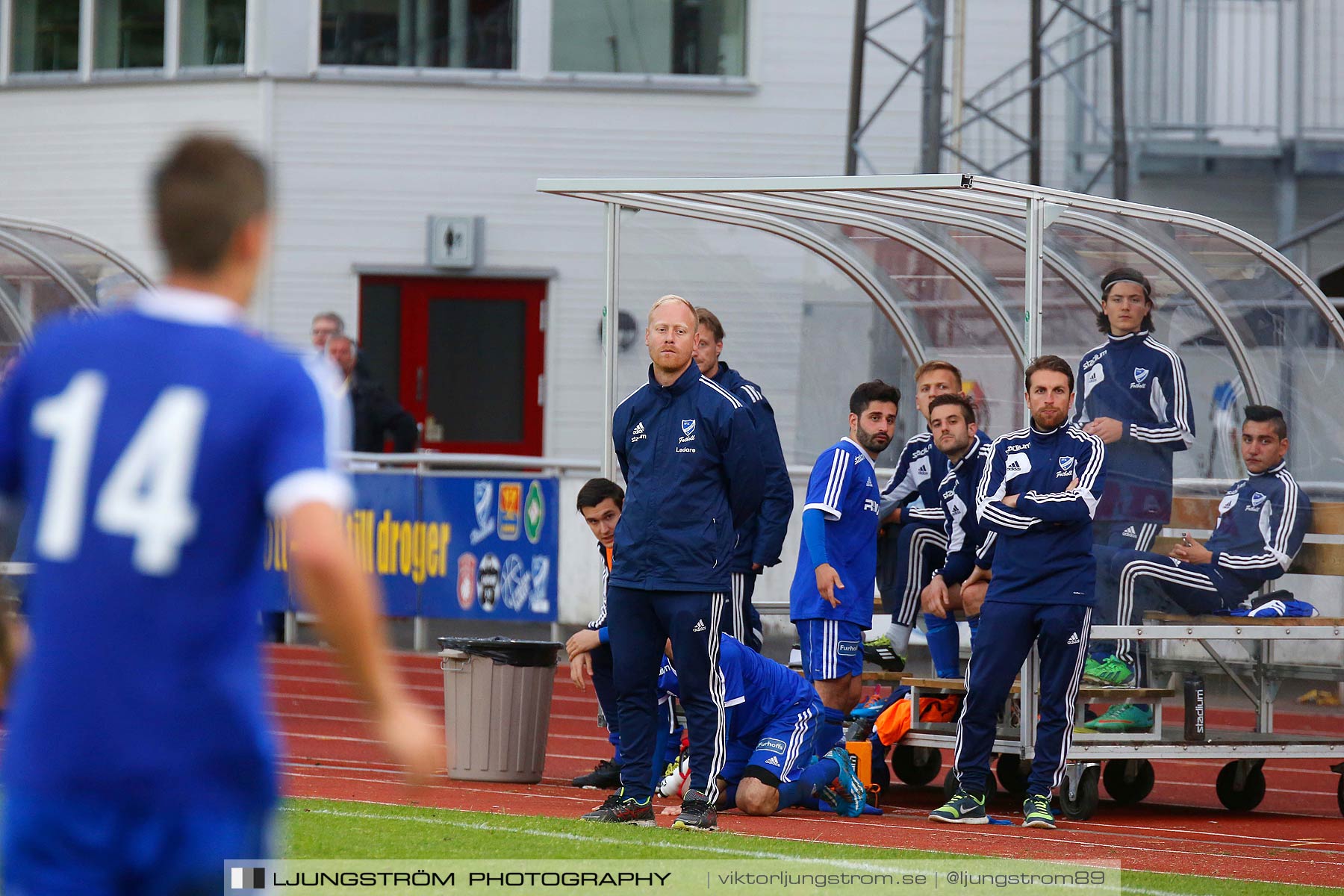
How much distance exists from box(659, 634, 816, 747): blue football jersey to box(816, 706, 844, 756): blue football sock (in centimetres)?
40

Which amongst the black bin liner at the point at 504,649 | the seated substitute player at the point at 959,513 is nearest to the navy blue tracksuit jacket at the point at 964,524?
the seated substitute player at the point at 959,513

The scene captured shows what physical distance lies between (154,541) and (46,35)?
19.6 m

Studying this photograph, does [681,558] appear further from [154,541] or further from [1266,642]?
[154,541]

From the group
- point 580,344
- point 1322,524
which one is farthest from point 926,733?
point 580,344

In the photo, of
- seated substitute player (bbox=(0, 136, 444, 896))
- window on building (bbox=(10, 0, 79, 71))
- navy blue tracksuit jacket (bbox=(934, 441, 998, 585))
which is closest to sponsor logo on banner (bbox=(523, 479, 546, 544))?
navy blue tracksuit jacket (bbox=(934, 441, 998, 585))

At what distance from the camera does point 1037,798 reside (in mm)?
8508

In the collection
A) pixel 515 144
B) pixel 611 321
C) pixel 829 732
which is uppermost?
pixel 515 144

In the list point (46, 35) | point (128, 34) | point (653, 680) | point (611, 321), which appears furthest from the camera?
point (46, 35)

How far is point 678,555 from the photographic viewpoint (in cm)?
781

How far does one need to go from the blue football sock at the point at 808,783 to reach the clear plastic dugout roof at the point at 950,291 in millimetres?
2198

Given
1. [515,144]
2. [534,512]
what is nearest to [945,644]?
[534,512]

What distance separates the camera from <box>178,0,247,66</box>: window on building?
20.2 meters

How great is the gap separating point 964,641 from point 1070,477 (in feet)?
8.41

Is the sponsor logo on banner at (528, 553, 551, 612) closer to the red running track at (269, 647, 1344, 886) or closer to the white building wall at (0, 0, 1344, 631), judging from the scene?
the red running track at (269, 647, 1344, 886)
